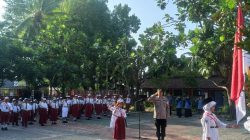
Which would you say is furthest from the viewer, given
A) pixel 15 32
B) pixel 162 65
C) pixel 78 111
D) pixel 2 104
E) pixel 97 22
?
pixel 97 22

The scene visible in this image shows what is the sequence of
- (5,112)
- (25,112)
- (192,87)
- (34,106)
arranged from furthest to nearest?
(192,87), (34,106), (25,112), (5,112)

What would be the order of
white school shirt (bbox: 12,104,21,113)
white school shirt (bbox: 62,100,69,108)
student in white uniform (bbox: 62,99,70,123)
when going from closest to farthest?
1. white school shirt (bbox: 12,104,21,113)
2. student in white uniform (bbox: 62,99,70,123)
3. white school shirt (bbox: 62,100,69,108)

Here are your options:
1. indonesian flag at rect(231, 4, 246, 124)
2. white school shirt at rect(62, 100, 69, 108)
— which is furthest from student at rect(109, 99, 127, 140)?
white school shirt at rect(62, 100, 69, 108)

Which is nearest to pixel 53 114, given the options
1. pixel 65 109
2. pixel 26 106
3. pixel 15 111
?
pixel 65 109

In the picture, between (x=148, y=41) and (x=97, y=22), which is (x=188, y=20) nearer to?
(x=148, y=41)

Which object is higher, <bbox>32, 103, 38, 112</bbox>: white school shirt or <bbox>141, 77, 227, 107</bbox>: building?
<bbox>141, 77, 227, 107</bbox>: building

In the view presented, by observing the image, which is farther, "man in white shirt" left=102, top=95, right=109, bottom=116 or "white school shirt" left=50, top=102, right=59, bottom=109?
"man in white shirt" left=102, top=95, right=109, bottom=116

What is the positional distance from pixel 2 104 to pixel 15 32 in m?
17.2

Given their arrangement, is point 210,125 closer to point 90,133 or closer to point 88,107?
point 90,133

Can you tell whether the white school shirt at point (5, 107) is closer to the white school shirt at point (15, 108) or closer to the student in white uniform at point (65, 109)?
the white school shirt at point (15, 108)

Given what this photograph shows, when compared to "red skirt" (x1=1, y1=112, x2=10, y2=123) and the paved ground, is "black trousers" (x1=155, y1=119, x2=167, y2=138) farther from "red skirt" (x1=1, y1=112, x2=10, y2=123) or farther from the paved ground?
"red skirt" (x1=1, y1=112, x2=10, y2=123)

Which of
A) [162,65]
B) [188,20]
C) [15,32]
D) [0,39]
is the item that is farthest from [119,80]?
[188,20]

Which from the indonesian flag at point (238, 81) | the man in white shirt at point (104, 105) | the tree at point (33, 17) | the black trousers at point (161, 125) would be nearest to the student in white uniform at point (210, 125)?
the indonesian flag at point (238, 81)

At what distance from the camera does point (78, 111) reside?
80.5 feet
